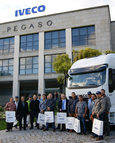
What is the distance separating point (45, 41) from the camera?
32719 mm

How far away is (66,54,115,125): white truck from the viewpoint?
8.17 meters

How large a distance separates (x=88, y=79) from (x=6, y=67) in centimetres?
2841

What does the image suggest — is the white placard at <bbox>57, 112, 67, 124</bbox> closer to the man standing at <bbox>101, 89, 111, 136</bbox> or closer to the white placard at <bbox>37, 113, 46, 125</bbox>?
the white placard at <bbox>37, 113, 46, 125</bbox>

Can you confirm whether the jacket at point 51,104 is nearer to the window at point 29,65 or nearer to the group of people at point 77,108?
the group of people at point 77,108

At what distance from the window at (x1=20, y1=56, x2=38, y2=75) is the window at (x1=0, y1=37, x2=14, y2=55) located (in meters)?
3.70

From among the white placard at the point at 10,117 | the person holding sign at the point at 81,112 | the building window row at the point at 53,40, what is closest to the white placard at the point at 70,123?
the person holding sign at the point at 81,112

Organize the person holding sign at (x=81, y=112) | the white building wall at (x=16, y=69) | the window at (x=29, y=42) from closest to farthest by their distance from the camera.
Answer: the person holding sign at (x=81, y=112)
the white building wall at (x=16, y=69)
the window at (x=29, y=42)

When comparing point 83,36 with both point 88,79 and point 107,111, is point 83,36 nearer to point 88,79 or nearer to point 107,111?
point 88,79

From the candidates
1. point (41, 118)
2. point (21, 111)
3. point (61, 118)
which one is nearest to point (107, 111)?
point (61, 118)

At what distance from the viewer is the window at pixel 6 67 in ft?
113

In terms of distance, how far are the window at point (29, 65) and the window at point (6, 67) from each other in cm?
247

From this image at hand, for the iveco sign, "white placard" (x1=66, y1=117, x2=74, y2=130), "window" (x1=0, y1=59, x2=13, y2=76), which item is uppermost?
the iveco sign

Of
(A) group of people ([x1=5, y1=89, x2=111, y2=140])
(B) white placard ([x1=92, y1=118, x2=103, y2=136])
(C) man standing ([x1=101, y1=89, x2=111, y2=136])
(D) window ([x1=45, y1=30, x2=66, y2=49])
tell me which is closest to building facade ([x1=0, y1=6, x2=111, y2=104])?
(D) window ([x1=45, y1=30, x2=66, y2=49])

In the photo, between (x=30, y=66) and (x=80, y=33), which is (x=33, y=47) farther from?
(x=80, y=33)
